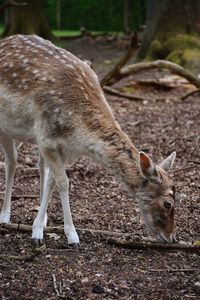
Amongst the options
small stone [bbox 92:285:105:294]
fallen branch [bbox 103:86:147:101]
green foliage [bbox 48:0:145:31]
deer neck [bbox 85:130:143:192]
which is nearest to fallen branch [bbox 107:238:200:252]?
deer neck [bbox 85:130:143:192]

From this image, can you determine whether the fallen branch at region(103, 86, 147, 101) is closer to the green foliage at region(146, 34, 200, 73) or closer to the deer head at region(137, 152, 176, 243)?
the green foliage at region(146, 34, 200, 73)

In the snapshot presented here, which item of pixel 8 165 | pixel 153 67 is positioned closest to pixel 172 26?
pixel 153 67

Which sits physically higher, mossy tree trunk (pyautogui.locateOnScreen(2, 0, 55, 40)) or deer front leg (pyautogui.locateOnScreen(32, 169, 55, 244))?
mossy tree trunk (pyautogui.locateOnScreen(2, 0, 55, 40))

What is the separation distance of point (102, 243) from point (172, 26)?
34.0 ft

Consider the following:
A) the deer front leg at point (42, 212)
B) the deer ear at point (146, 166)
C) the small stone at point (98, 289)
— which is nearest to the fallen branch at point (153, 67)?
the deer front leg at point (42, 212)

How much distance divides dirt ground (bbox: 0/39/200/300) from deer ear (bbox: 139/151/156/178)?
24.8 inches

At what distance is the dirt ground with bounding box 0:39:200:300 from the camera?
4293 mm

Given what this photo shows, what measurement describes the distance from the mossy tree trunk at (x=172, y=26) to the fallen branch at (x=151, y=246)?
32.1ft

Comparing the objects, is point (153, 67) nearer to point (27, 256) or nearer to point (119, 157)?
point (119, 157)

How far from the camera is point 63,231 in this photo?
5.39 m

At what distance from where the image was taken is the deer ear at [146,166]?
15.4ft

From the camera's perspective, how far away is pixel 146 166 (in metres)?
4.77

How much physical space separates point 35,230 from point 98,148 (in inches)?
32.6

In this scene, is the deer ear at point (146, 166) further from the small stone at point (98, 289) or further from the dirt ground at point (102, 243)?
the small stone at point (98, 289)
